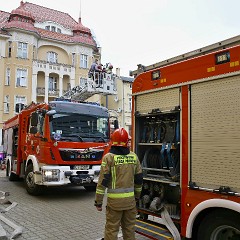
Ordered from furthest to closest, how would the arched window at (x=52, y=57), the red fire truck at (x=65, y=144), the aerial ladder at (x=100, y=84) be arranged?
the arched window at (x=52, y=57), the aerial ladder at (x=100, y=84), the red fire truck at (x=65, y=144)

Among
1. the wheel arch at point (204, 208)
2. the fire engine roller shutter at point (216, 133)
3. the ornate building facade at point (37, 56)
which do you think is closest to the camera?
the wheel arch at point (204, 208)

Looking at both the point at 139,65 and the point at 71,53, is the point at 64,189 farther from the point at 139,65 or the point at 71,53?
the point at 71,53

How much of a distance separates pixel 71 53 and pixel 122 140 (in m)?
35.2

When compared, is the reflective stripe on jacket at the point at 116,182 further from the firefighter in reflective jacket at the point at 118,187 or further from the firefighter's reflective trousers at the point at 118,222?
the firefighter's reflective trousers at the point at 118,222

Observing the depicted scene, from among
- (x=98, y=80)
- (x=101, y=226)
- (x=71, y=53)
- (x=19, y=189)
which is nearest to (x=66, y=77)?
(x=71, y=53)

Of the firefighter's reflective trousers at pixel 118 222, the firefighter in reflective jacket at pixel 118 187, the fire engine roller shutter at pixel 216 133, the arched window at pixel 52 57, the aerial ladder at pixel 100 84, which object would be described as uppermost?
the arched window at pixel 52 57

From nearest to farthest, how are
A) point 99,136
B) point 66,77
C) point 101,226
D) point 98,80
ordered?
point 101,226
point 99,136
point 98,80
point 66,77

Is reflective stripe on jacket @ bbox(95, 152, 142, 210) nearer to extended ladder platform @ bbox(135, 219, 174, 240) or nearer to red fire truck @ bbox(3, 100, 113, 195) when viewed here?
extended ladder platform @ bbox(135, 219, 174, 240)

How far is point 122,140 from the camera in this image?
435 centimetres

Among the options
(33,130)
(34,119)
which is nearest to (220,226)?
(34,119)

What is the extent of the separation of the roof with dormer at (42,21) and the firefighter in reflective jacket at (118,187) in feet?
108

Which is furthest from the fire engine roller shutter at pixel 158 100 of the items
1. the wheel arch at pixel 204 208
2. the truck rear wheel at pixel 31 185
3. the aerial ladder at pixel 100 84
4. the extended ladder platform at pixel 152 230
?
the aerial ladder at pixel 100 84

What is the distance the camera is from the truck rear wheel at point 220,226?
373 centimetres

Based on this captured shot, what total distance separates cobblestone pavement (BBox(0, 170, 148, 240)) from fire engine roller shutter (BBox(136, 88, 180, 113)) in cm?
224
